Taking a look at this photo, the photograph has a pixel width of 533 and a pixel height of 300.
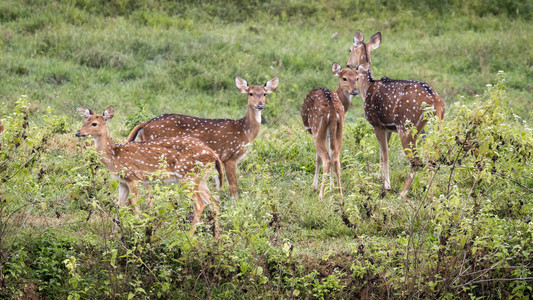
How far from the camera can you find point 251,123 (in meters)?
10.1

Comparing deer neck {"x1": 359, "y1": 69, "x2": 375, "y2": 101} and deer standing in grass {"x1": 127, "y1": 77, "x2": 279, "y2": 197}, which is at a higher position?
deer neck {"x1": 359, "y1": 69, "x2": 375, "y2": 101}

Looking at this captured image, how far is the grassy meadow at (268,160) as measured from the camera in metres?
6.96

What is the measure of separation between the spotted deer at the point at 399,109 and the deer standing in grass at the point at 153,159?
2724 millimetres

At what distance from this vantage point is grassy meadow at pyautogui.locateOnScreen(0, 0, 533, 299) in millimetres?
6965

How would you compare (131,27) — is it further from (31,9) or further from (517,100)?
(517,100)

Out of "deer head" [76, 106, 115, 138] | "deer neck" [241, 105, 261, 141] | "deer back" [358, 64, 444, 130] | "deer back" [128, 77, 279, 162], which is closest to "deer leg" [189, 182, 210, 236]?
"deer back" [128, 77, 279, 162]

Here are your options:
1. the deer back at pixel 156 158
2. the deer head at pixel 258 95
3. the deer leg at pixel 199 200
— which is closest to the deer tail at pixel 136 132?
the deer back at pixel 156 158

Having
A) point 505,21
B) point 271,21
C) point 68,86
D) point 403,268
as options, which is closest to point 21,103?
point 403,268

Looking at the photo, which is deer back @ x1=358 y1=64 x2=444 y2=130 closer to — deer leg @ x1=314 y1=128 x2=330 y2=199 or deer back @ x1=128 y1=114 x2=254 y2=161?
deer leg @ x1=314 y1=128 x2=330 y2=199

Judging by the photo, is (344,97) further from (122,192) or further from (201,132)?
(122,192)

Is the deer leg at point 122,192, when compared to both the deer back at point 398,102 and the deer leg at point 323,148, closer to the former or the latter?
the deer leg at point 323,148

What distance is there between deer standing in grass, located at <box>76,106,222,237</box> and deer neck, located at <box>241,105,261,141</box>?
144cm

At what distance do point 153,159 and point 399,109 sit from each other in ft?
12.2

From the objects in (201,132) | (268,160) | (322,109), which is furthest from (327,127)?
(201,132)
